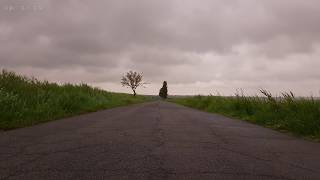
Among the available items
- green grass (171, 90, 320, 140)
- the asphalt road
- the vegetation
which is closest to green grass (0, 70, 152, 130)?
the asphalt road

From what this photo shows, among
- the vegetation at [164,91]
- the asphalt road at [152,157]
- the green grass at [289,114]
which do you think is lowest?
the asphalt road at [152,157]

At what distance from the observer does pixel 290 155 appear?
8.15 m

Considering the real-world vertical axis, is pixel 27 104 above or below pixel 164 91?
below

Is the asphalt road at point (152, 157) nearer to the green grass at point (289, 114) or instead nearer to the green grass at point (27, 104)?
the green grass at point (289, 114)

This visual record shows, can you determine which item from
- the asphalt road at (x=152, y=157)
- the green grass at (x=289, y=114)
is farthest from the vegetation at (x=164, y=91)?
the asphalt road at (x=152, y=157)

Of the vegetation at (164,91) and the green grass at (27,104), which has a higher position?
the vegetation at (164,91)

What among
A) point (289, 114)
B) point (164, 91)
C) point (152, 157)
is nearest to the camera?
point (152, 157)

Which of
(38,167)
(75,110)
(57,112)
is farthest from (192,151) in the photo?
(75,110)

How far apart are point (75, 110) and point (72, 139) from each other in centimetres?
1352

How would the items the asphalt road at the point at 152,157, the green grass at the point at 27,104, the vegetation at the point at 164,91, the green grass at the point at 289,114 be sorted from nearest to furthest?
the asphalt road at the point at 152,157
the green grass at the point at 289,114
the green grass at the point at 27,104
the vegetation at the point at 164,91

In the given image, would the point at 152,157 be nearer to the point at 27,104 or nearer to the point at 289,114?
the point at 289,114

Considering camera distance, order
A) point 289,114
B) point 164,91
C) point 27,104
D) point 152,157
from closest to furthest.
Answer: point 152,157 < point 289,114 < point 27,104 < point 164,91

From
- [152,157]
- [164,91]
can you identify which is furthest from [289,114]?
[164,91]

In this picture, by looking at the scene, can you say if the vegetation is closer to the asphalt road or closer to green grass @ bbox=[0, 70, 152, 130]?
green grass @ bbox=[0, 70, 152, 130]
